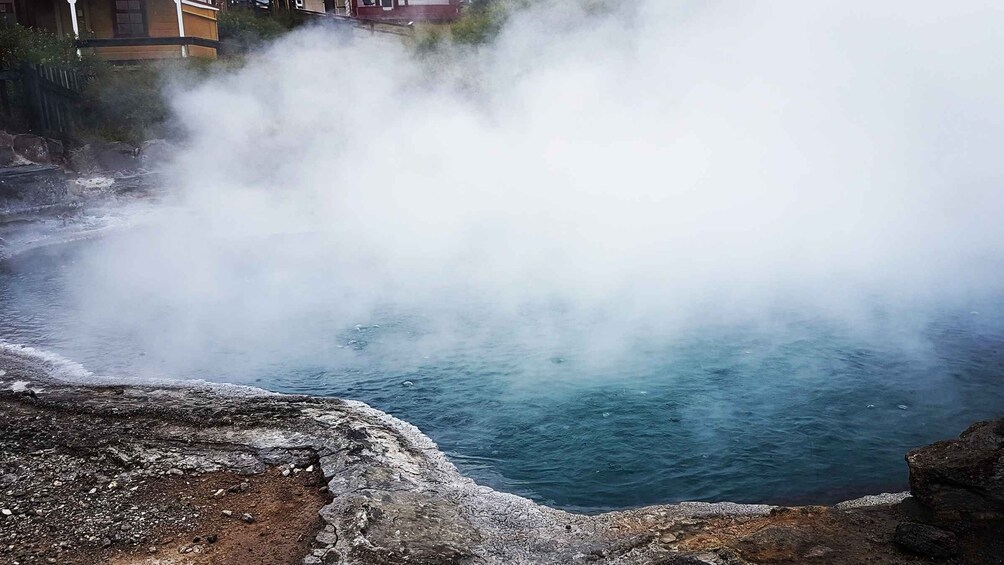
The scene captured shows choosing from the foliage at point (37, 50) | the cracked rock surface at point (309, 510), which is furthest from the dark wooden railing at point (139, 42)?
the cracked rock surface at point (309, 510)

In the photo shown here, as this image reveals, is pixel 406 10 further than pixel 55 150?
Yes

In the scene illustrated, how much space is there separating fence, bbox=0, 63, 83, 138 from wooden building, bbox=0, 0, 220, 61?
13.7 feet

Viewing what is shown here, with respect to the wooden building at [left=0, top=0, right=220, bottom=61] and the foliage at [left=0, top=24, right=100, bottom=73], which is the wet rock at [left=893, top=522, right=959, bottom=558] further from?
the wooden building at [left=0, top=0, right=220, bottom=61]

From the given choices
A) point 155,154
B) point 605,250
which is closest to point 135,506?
point 605,250

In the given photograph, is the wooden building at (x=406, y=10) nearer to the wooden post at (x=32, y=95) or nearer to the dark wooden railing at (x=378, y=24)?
the dark wooden railing at (x=378, y=24)

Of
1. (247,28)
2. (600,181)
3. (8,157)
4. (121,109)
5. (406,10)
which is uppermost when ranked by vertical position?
(406,10)

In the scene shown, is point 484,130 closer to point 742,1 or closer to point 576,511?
point 742,1

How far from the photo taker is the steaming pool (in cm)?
394

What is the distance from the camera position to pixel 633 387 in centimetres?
495

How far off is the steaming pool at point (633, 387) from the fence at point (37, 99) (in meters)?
5.63

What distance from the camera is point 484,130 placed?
11.0 m

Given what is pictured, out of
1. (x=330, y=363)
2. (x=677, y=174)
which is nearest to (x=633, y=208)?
(x=677, y=174)

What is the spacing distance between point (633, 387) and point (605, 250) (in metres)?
3.51

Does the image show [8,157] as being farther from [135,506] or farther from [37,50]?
[135,506]
